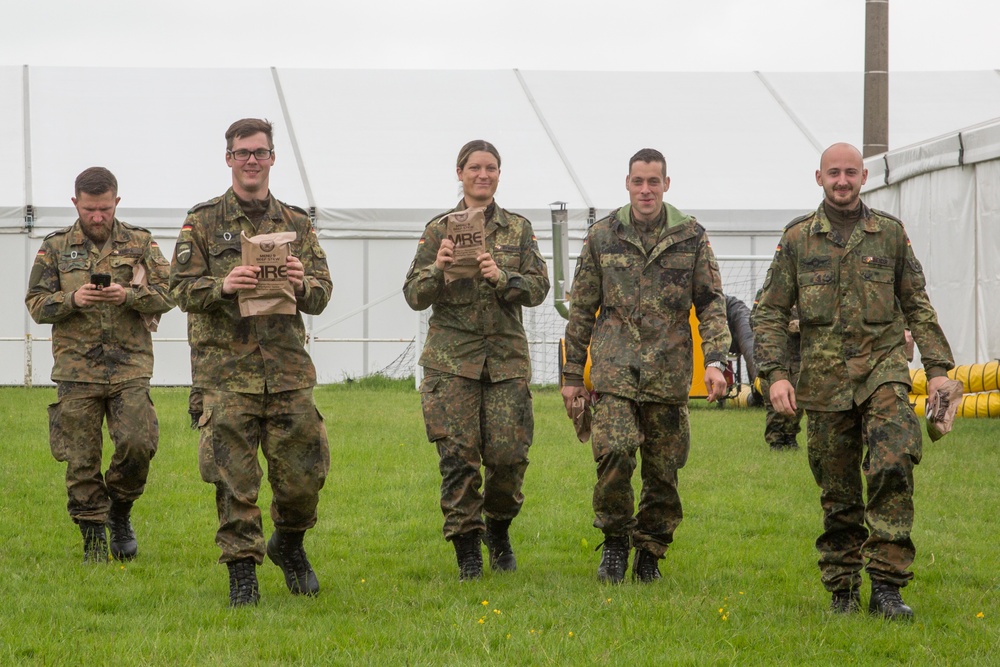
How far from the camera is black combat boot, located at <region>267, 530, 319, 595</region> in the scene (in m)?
6.47

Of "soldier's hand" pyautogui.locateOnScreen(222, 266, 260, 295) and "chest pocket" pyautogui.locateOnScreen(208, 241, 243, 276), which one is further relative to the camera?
"chest pocket" pyautogui.locateOnScreen(208, 241, 243, 276)

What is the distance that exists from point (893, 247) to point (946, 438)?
22.5 ft

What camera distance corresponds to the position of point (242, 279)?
5.78 meters

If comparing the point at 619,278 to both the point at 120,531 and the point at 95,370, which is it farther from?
the point at 120,531

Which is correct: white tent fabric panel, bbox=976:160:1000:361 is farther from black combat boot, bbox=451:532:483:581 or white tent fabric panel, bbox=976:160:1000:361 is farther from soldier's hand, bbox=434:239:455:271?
soldier's hand, bbox=434:239:455:271

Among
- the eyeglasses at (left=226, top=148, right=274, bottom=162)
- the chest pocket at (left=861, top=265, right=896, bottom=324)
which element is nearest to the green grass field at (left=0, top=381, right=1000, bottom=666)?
the chest pocket at (left=861, top=265, right=896, bottom=324)

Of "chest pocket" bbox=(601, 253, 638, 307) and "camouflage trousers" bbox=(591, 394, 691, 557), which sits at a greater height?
"chest pocket" bbox=(601, 253, 638, 307)

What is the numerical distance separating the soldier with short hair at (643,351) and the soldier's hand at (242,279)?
1.76m

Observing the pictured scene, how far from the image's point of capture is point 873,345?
5941 mm

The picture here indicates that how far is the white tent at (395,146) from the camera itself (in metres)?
21.2

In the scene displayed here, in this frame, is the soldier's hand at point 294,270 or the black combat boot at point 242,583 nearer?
the soldier's hand at point 294,270

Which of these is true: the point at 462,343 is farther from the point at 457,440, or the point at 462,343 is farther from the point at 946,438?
the point at 946,438

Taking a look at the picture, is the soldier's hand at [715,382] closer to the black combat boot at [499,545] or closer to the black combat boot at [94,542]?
the black combat boot at [499,545]

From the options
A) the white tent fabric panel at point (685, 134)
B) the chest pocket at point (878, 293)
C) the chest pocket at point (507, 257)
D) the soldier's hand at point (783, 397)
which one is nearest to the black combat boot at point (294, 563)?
the chest pocket at point (507, 257)
